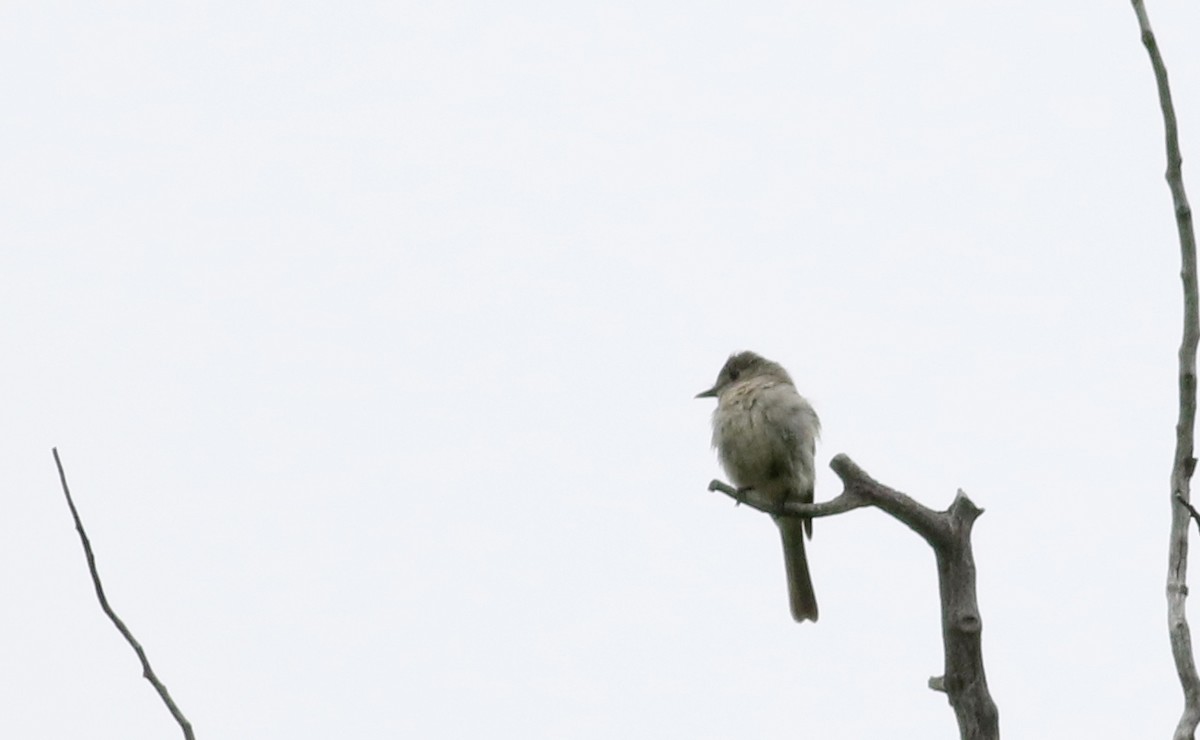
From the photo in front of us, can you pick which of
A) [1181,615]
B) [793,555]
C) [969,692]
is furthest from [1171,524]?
[793,555]

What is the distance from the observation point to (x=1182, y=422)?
139 inches

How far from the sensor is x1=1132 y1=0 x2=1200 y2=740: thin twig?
3379mm

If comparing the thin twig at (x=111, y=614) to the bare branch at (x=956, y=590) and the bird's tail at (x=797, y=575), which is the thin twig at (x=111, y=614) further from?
the bird's tail at (x=797, y=575)

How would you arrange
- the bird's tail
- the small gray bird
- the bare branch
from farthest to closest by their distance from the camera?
the bird's tail
the small gray bird
the bare branch

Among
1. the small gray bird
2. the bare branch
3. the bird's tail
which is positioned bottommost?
the bare branch

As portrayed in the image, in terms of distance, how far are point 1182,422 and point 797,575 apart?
16.9 feet

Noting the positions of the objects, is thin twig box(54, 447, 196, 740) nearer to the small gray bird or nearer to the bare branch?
the bare branch

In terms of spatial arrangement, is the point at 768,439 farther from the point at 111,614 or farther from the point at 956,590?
the point at 111,614

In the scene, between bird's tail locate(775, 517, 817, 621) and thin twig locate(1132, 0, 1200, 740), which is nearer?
thin twig locate(1132, 0, 1200, 740)

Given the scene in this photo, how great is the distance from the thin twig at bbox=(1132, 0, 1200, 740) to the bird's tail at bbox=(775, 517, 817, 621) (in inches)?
197

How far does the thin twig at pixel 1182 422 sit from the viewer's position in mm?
3379

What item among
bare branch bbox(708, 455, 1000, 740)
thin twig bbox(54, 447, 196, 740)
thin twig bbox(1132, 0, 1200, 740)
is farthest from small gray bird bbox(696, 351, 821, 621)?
thin twig bbox(54, 447, 196, 740)

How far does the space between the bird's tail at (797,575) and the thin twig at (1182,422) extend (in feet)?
16.4

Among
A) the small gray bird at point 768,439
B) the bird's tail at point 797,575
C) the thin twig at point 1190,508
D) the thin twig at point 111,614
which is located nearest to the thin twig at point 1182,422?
the thin twig at point 1190,508
